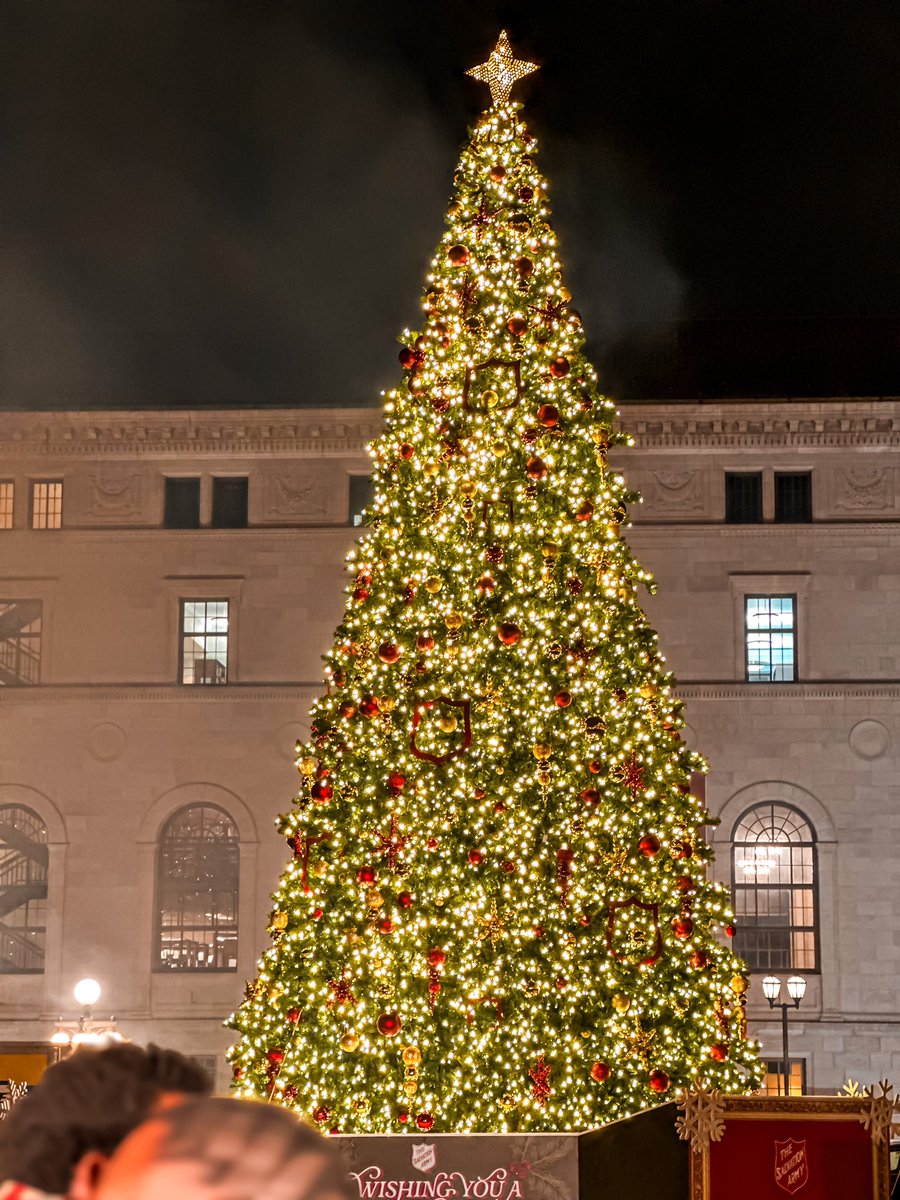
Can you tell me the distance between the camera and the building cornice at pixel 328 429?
34312 mm

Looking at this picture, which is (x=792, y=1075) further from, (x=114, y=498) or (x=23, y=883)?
(x=114, y=498)

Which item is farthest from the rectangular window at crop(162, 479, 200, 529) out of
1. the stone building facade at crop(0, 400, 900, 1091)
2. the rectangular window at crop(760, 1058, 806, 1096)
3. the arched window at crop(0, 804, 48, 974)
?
the rectangular window at crop(760, 1058, 806, 1096)

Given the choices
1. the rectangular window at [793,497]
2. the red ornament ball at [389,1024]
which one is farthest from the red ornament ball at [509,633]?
the rectangular window at [793,497]

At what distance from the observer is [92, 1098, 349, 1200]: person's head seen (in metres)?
1.01

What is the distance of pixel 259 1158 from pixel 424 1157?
787cm

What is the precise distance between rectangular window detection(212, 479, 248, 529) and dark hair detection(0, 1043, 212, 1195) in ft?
113

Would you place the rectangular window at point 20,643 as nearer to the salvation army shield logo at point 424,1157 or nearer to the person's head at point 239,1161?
the salvation army shield logo at point 424,1157

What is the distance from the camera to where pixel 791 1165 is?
895cm

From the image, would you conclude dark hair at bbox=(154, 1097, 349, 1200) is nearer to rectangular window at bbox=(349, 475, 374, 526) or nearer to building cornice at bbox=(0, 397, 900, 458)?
building cornice at bbox=(0, 397, 900, 458)

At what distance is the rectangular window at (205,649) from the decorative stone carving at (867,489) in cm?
1397

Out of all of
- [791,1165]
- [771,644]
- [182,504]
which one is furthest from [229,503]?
[791,1165]

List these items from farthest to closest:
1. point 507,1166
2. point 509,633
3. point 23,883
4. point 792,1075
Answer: point 23,883, point 792,1075, point 509,633, point 507,1166

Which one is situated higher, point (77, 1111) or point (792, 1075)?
point (77, 1111)

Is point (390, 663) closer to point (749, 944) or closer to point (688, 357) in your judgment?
point (749, 944)
